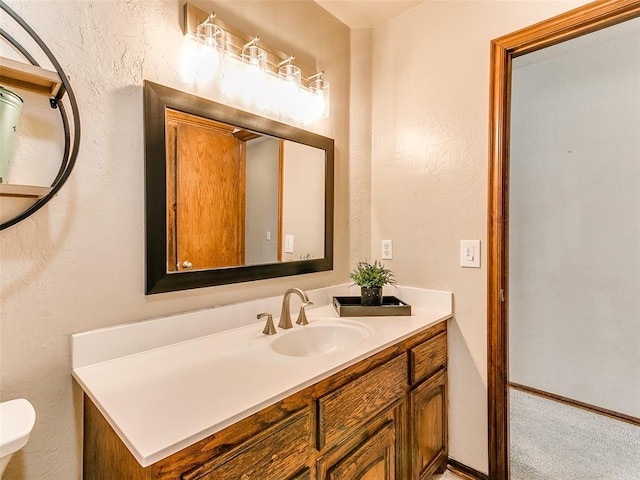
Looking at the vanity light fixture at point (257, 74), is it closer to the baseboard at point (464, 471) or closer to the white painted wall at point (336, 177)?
the white painted wall at point (336, 177)

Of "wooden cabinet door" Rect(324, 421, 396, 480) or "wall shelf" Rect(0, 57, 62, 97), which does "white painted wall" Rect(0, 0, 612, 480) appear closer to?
"wall shelf" Rect(0, 57, 62, 97)

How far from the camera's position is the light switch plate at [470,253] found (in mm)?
1646

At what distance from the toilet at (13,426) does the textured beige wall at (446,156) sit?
1626mm

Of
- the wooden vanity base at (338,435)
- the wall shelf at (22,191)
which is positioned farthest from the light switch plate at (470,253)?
the wall shelf at (22,191)

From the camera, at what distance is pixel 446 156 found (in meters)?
1.75

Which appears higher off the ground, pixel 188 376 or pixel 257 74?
pixel 257 74

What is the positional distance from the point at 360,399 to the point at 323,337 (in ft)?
1.29

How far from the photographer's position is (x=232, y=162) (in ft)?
4.67

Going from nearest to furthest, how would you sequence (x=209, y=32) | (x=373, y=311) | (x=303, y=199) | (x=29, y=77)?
(x=29, y=77) → (x=209, y=32) → (x=373, y=311) → (x=303, y=199)

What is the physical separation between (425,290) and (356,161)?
0.84 m

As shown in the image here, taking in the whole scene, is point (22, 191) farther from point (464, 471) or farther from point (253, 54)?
point (464, 471)

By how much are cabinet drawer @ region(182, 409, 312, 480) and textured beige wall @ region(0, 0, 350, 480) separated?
0.58m

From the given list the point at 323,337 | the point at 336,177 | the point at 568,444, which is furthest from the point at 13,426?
the point at 568,444

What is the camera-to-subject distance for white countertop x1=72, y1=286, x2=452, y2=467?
0.74 meters
